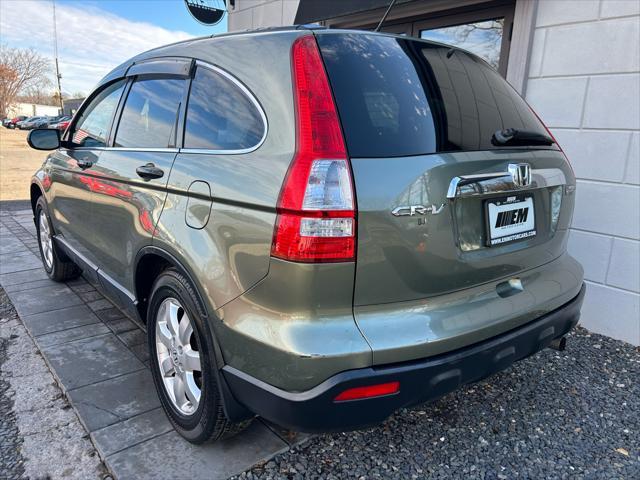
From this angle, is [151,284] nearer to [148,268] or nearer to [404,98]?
[148,268]

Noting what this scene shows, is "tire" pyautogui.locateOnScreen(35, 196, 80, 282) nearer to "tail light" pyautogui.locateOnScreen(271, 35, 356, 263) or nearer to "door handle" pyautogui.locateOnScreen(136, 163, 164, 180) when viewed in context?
"door handle" pyautogui.locateOnScreen(136, 163, 164, 180)

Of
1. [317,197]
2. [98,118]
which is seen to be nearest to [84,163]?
[98,118]

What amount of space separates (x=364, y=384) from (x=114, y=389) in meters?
1.75

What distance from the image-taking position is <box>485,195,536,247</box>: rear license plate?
1.89 m

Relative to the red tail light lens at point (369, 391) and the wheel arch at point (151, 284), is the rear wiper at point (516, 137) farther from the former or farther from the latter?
the wheel arch at point (151, 284)

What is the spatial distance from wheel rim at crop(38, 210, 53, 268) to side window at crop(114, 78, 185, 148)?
194cm

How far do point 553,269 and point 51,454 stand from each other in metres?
2.51

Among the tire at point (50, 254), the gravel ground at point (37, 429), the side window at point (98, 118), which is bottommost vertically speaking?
the gravel ground at point (37, 429)

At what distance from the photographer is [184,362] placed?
2.15 m

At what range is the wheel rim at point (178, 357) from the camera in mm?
2125

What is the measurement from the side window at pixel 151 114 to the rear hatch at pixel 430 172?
0.95 metres

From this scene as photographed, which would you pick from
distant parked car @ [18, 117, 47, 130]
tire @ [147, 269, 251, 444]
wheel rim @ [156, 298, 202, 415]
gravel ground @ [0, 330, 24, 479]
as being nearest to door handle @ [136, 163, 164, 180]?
tire @ [147, 269, 251, 444]

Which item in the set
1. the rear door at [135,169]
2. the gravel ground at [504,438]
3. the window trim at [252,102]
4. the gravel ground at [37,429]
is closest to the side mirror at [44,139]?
the rear door at [135,169]

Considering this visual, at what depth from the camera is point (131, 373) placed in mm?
2840
